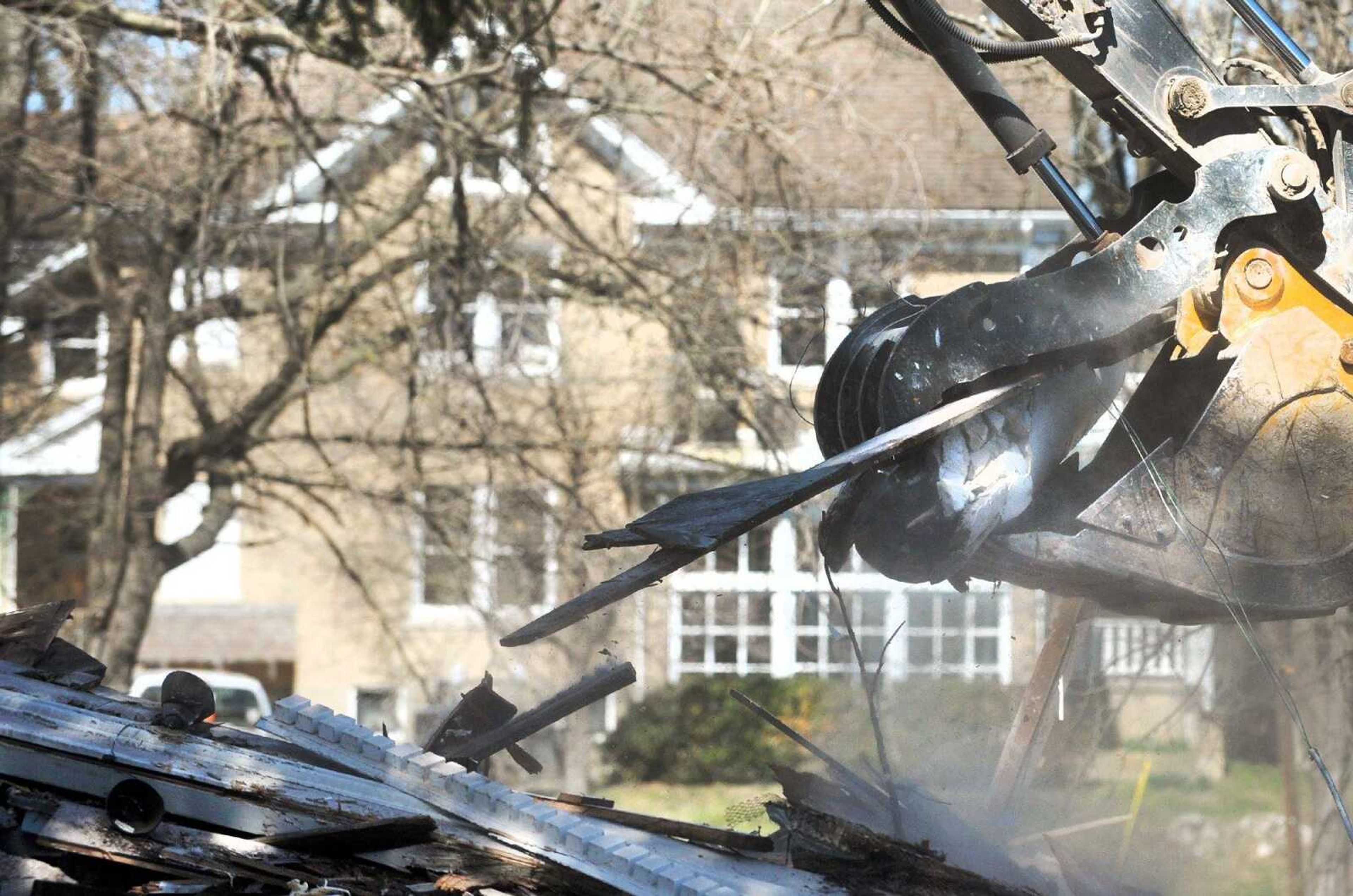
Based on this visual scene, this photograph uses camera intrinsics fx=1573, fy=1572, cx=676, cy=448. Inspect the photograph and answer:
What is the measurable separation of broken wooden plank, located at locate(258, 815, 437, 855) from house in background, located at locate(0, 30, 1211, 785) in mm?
4422

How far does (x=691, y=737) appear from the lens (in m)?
15.0

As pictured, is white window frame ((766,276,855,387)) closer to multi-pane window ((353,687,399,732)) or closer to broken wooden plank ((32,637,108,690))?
broken wooden plank ((32,637,108,690))

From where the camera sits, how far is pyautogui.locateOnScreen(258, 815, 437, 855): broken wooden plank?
3.27m

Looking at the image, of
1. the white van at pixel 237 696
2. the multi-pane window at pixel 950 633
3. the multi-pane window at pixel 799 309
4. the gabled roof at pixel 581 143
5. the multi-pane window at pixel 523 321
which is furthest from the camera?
the white van at pixel 237 696

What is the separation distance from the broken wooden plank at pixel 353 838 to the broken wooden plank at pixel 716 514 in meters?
0.45

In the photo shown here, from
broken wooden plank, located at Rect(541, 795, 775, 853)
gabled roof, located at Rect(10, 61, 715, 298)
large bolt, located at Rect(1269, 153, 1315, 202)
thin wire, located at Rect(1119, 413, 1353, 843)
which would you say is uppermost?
gabled roof, located at Rect(10, 61, 715, 298)

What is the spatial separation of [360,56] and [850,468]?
6.81 m

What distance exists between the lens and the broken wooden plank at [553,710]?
167 inches

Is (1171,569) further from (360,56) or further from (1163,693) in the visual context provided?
(360,56)

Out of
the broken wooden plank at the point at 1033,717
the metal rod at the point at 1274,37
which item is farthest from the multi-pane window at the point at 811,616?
the metal rod at the point at 1274,37

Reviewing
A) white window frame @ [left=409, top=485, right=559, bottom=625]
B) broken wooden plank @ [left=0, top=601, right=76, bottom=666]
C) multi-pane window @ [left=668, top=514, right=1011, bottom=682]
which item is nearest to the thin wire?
multi-pane window @ [left=668, top=514, right=1011, bottom=682]

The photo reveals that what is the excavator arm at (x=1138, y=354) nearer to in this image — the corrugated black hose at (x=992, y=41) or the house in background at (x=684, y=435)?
the corrugated black hose at (x=992, y=41)

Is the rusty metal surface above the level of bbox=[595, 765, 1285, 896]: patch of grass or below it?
above

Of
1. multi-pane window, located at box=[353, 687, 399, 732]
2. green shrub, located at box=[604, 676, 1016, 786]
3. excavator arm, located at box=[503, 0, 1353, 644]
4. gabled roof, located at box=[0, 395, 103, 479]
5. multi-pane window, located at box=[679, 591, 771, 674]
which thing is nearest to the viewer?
excavator arm, located at box=[503, 0, 1353, 644]
